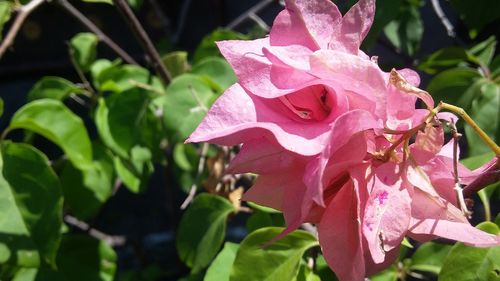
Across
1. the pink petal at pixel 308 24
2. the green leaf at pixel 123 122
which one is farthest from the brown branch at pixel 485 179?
the green leaf at pixel 123 122

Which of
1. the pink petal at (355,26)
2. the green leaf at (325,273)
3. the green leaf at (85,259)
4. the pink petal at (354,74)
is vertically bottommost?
the green leaf at (85,259)

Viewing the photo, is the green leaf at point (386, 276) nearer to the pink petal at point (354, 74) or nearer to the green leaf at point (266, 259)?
the green leaf at point (266, 259)

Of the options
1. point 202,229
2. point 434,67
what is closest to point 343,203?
point 202,229

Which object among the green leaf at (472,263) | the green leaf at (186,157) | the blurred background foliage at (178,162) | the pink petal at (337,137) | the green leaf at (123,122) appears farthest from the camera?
the green leaf at (186,157)

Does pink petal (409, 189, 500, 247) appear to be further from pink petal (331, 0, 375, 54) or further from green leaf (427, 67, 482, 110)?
green leaf (427, 67, 482, 110)

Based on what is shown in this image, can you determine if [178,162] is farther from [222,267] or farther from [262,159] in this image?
[262,159]

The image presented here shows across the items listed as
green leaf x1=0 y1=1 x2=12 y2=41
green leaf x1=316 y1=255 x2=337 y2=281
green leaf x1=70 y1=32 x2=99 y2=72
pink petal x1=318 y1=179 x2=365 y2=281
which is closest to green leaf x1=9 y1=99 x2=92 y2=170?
green leaf x1=0 y1=1 x2=12 y2=41

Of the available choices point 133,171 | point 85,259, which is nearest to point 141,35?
point 133,171

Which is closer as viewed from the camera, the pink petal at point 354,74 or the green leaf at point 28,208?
the pink petal at point 354,74
